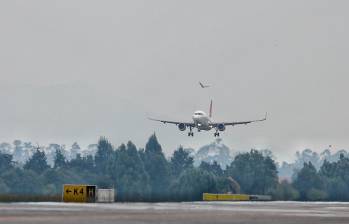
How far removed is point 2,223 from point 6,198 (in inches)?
2496

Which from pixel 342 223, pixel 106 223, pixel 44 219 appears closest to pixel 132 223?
pixel 106 223

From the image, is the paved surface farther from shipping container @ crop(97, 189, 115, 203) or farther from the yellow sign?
shipping container @ crop(97, 189, 115, 203)

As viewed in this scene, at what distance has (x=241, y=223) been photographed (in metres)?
58.3

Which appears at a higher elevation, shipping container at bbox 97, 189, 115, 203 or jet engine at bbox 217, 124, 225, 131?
jet engine at bbox 217, 124, 225, 131

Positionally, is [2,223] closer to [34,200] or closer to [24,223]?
[24,223]

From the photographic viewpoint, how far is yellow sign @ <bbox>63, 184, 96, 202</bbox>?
378 ft

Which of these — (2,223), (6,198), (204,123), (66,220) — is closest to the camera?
(2,223)

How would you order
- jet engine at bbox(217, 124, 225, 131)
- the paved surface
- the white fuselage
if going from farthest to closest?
jet engine at bbox(217, 124, 225, 131) < the white fuselage < the paved surface

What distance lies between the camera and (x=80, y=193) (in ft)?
378

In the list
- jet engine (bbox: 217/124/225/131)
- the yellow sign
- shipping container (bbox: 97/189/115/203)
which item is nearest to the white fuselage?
jet engine (bbox: 217/124/225/131)

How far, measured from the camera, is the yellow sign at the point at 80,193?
4537 inches

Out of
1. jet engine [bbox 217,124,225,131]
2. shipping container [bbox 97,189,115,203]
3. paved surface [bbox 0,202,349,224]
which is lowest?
paved surface [bbox 0,202,349,224]

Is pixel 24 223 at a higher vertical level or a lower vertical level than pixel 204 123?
lower

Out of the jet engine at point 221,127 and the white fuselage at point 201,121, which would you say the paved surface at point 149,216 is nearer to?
the white fuselage at point 201,121
